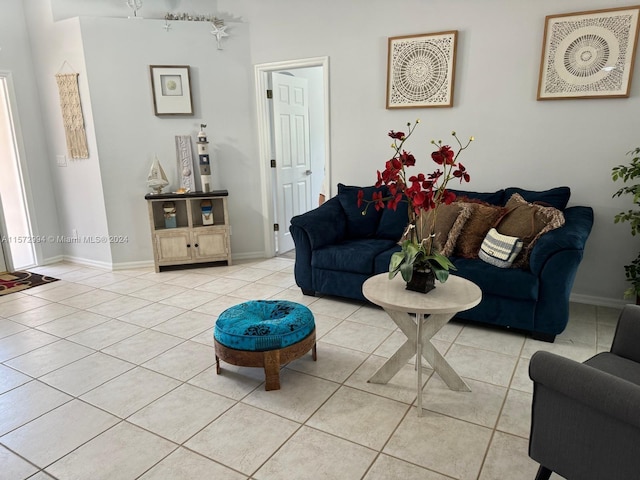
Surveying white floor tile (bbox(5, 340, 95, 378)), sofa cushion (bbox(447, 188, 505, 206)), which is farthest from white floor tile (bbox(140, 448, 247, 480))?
sofa cushion (bbox(447, 188, 505, 206))

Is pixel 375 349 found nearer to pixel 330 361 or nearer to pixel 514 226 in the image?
pixel 330 361

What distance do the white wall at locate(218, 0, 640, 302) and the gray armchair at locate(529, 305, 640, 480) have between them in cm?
222

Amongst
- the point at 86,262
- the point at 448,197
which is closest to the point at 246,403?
the point at 448,197

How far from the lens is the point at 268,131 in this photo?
15.5 feet

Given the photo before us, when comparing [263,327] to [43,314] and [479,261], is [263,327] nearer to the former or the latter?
[479,261]

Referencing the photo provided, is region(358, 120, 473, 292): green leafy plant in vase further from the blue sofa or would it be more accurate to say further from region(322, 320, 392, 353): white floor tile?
the blue sofa

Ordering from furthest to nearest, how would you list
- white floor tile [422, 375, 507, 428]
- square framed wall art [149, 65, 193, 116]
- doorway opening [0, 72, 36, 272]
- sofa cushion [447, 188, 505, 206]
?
doorway opening [0, 72, 36, 272] < square framed wall art [149, 65, 193, 116] < sofa cushion [447, 188, 505, 206] < white floor tile [422, 375, 507, 428]

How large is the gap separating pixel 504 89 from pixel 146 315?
11.3 ft

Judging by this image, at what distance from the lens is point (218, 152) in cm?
472

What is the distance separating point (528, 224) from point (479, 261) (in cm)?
41

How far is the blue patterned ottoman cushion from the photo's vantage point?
2.33m

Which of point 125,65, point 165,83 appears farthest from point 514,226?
point 125,65

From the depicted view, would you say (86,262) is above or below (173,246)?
below

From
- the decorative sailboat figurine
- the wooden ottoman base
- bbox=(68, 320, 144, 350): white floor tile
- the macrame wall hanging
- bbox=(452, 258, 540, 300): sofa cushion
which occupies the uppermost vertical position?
the macrame wall hanging
